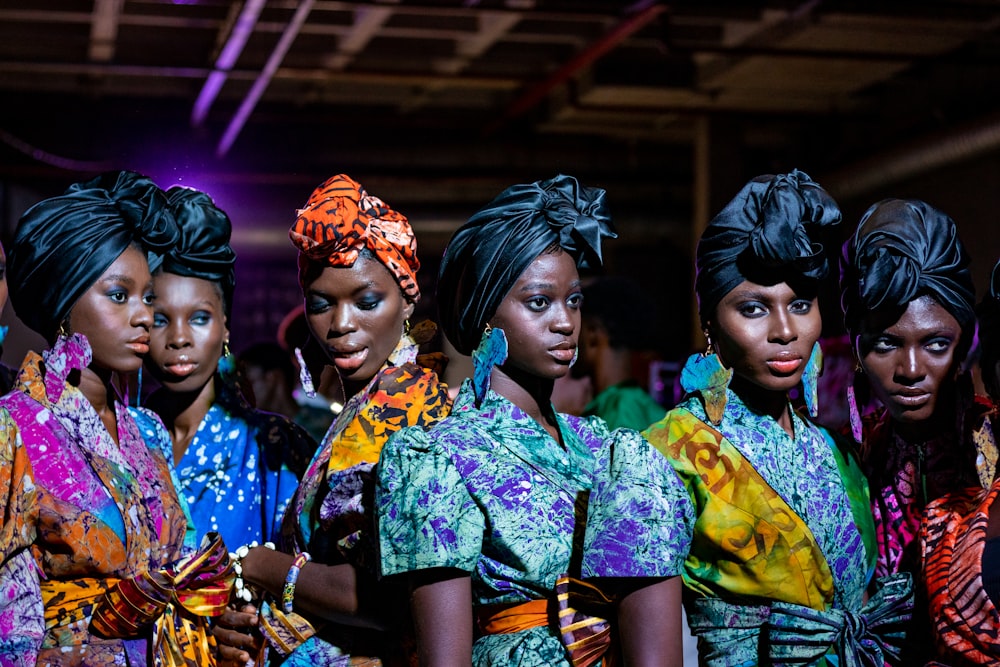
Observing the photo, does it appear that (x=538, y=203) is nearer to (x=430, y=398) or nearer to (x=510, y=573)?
(x=430, y=398)

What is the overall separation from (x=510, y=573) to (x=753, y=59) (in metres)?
7.70

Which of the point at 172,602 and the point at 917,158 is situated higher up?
the point at 917,158

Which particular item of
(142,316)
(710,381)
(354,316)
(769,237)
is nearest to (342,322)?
(354,316)

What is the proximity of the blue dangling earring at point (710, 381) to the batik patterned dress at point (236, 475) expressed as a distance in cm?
100

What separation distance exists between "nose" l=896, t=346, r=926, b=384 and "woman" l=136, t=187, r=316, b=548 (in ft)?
4.44

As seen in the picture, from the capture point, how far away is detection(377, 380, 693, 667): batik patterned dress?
200 centimetres

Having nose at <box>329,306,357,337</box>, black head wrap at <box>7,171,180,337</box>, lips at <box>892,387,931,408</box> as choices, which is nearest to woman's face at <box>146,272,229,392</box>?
black head wrap at <box>7,171,180,337</box>

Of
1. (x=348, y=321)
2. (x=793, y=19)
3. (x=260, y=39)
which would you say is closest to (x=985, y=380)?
(x=348, y=321)

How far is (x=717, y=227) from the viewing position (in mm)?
2465

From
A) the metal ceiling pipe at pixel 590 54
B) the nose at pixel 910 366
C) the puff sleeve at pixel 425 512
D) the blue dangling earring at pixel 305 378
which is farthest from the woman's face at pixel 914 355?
the metal ceiling pipe at pixel 590 54

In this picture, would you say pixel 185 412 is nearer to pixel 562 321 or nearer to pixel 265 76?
pixel 562 321

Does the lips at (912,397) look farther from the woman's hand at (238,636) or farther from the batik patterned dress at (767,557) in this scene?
the woman's hand at (238,636)

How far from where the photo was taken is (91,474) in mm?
2428

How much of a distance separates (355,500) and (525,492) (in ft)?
1.23
